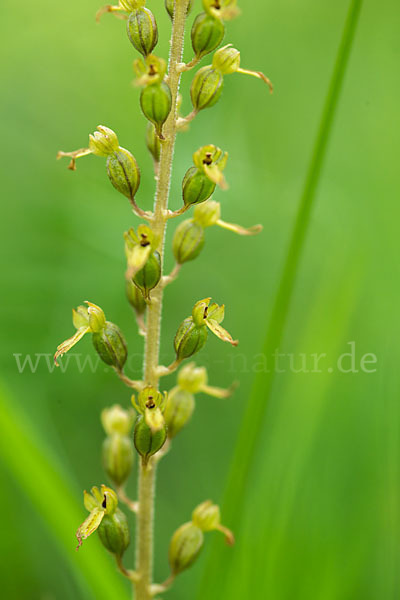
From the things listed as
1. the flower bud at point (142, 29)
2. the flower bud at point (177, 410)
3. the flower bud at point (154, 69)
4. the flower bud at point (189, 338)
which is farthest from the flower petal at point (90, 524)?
the flower bud at point (142, 29)

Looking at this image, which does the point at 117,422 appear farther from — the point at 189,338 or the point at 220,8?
the point at 220,8

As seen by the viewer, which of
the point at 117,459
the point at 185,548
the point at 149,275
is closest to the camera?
the point at 149,275

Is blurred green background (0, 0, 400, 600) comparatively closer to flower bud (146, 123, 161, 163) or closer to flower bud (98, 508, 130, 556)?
flower bud (98, 508, 130, 556)

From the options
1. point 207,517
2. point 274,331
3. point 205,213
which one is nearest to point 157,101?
point 205,213

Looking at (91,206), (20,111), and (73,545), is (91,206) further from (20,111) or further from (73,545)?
(73,545)

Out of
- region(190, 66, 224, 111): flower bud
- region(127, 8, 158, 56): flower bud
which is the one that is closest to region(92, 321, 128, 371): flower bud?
region(190, 66, 224, 111): flower bud

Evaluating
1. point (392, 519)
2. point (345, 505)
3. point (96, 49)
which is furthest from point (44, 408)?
point (96, 49)

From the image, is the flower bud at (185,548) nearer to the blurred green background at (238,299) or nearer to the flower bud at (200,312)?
the blurred green background at (238,299)
